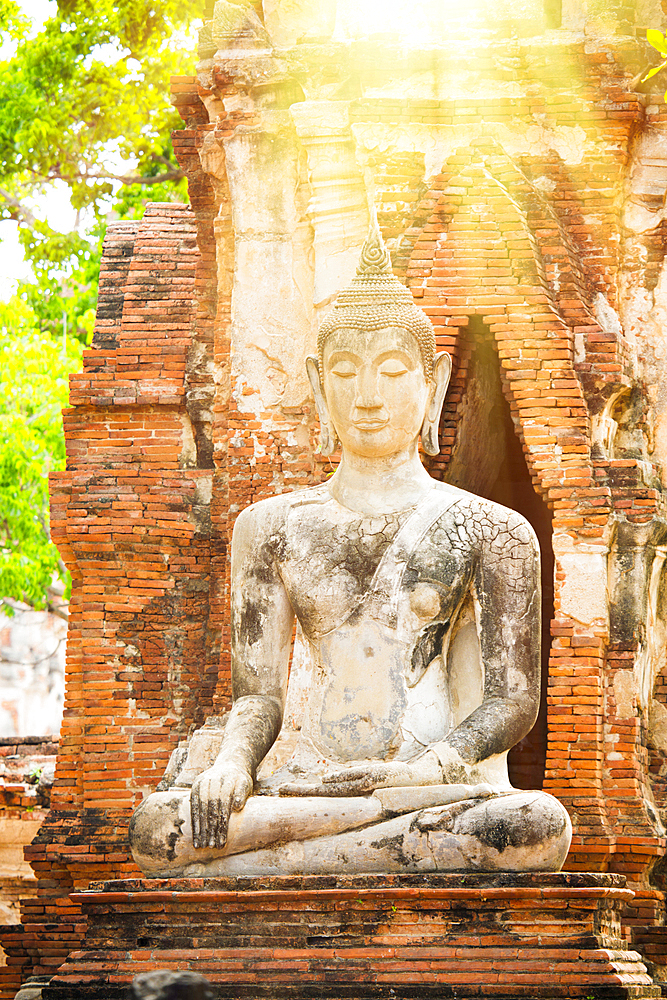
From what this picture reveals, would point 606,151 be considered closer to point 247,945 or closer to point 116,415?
point 116,415

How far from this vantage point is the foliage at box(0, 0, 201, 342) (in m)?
16.9

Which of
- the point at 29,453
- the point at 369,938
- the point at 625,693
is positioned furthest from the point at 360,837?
the point at 29,453

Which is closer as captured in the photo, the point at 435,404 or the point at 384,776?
the point at 384,776

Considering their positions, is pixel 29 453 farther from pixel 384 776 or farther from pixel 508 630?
pixel 384 776

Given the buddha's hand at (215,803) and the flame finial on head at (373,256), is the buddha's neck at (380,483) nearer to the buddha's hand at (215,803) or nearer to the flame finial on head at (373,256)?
the flame finial on head at (373,256)

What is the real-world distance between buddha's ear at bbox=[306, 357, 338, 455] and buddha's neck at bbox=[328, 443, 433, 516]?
185 mm

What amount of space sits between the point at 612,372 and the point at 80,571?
3677 mm

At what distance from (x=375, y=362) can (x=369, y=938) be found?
2.51 m

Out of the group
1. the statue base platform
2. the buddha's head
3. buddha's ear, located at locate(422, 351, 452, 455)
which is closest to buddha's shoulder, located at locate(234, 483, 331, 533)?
the buddha's head

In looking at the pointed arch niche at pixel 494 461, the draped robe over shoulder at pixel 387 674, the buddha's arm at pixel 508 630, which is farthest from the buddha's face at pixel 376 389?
the pointed arch niche at pixel 494 461

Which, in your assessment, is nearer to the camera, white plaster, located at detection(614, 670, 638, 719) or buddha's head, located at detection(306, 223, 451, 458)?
buddha's head, located at detection(306, 223, 451, 458)

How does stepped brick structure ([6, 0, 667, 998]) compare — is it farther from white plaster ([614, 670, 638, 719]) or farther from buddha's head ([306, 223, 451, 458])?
buddha's head ([306, 223, 451, 458])

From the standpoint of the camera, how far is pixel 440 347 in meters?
8.75

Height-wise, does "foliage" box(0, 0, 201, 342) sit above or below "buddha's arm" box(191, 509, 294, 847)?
above
